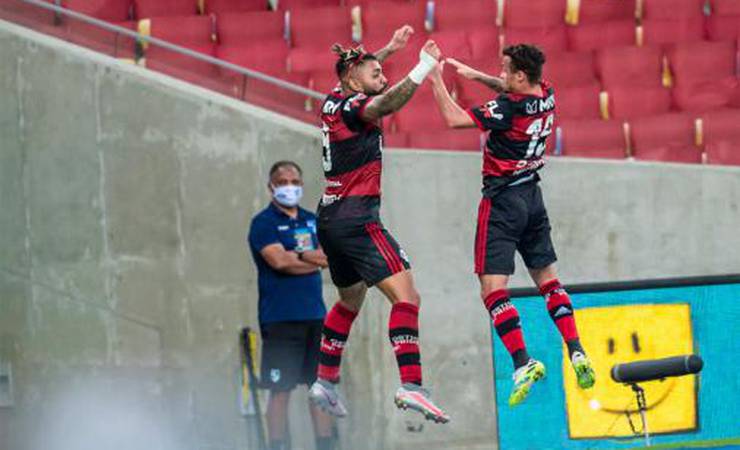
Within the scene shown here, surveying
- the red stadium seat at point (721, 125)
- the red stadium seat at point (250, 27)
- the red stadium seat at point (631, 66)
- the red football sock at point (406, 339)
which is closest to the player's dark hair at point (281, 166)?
the red football sock at point (406, 339)

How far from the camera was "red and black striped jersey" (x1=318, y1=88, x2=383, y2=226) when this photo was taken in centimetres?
1003

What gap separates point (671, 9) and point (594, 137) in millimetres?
1981

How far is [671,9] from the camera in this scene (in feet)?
49.3

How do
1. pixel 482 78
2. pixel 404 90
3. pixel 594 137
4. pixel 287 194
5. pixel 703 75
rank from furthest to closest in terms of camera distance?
pixel 703 75, pixel 594 137, pixel 287 194, pixel 482 78, pixel 404 90

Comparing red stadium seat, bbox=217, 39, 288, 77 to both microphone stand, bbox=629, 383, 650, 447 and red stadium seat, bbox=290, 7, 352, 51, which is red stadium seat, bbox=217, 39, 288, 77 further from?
microphone stand, bbox=629, 383, 650, 447

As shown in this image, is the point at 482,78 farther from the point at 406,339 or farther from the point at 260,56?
the point at 260,56

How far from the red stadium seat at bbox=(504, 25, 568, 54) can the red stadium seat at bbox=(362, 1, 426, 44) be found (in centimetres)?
78

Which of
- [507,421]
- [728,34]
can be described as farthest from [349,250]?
[728,34]

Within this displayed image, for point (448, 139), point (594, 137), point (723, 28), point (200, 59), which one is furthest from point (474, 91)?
point (723, 28)

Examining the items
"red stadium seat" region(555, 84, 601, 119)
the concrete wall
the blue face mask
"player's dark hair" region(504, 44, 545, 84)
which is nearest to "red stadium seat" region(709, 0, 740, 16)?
"red stadium seat" region(555, 84, 601, 119)

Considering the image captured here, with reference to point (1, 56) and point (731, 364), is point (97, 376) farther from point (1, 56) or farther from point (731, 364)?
point (731, 364)

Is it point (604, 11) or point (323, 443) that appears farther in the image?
point (604, 11)

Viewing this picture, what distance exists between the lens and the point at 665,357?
10688mm

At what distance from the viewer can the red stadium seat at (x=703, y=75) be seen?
46.3 ft
